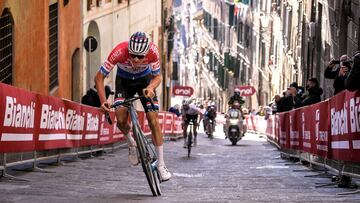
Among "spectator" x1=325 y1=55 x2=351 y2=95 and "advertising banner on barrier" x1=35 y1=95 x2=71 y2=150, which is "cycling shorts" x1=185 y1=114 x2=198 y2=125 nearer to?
"advertising banner on barrier" x1=35 y1=95 x2=71 y2=150

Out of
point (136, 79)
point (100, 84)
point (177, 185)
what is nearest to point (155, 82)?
point (136, 79)

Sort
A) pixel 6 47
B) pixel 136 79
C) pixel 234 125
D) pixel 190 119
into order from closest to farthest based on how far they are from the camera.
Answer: pixel 136 79 → pixel 6 47 → pixel 190 119 → pixel 234 125

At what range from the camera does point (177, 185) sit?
1417cm

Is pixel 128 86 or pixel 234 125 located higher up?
pixel 234 125

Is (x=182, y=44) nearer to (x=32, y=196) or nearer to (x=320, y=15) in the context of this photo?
(x=320, y=15)

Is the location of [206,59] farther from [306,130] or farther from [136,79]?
[136,79]

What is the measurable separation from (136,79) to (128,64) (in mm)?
247

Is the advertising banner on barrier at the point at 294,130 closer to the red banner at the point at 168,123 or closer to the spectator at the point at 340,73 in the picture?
the spectator at the point at 340,73

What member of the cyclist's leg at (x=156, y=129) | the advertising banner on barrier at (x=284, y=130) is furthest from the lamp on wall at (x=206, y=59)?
the cyclist's leg at (x=156, y=129)

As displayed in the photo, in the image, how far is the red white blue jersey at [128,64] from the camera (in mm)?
12590

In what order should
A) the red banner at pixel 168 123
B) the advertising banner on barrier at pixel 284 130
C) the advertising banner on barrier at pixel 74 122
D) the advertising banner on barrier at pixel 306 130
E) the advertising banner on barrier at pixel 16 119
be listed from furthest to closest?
the red banner at pixel 168 123 < the advertising banner on barrier at pixel 284 130 < the advertising banner on barrier at pixel 74 122 < the advertising banner on barrier at pixel 306 130 < the advertising banner on barrier at pixel 16 119

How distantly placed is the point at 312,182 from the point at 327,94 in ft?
74.3

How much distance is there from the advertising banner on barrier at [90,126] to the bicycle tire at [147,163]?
9.01 meters

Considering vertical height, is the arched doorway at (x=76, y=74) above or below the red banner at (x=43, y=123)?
above
